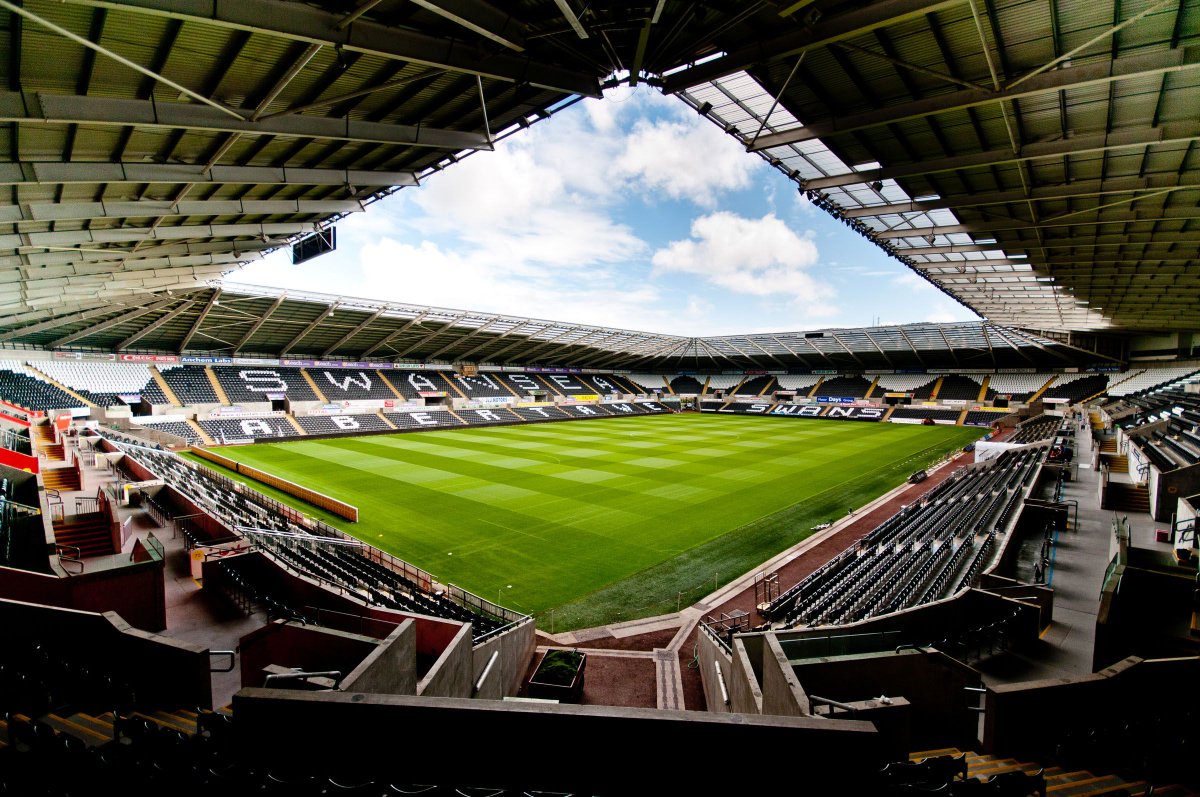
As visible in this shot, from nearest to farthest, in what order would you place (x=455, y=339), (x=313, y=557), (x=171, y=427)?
(x=313, y=557), (x=171, y=427), (x=455, y=339)

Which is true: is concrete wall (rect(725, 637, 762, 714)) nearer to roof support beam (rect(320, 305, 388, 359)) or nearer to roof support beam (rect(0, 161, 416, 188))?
roof support beam (rect(0, 161, 416, 188))

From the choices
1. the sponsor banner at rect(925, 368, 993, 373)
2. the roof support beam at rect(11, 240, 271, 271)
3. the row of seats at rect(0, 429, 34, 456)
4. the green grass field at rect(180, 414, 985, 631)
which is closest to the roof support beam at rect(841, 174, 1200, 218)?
the green grass field at rect(180, 414, 985, 631)

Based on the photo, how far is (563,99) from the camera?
32.5ft

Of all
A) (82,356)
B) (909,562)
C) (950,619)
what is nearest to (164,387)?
(82,356)

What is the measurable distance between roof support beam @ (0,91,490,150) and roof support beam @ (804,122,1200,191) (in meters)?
8.63

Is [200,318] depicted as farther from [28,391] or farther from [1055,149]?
[1055,149]

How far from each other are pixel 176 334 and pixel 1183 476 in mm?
52988

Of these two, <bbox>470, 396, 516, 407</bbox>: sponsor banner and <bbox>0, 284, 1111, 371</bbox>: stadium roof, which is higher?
<bbox>0, 284, 1111, 371</bbox>: stadium roof

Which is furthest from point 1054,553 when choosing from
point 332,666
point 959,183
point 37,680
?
point 37,680

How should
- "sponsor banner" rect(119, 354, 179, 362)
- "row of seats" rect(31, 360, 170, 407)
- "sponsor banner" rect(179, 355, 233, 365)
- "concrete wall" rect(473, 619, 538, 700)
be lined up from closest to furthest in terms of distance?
"concrete wall" rect(473, 619, 538, 700) → "row of seats" rect(31, 360, 170, 407) → "sponsor banner" rect(119, 354, 179, 362) → "sponsor banner" rect(179, 355, 233, 365)

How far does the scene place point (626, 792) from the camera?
4285mm

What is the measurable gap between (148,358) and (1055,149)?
174 ft

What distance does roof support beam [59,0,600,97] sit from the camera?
5.64 metres

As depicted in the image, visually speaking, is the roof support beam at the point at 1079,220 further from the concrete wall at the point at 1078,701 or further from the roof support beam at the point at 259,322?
the roof support beam at the point at 259,322
